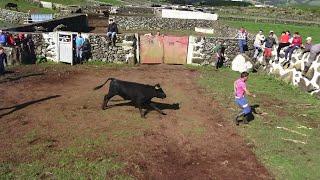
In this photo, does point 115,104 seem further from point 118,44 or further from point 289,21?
point 289,21

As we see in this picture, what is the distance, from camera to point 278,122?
55.5 feet

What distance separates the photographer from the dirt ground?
1243 cm

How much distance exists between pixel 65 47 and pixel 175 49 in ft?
20.5

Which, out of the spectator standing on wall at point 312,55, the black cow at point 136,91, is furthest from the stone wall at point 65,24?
the spectator standing on wall at point 312,55

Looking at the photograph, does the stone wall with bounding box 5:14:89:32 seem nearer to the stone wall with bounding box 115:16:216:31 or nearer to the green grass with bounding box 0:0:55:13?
the stone wall with bounding box 115:16:216:31

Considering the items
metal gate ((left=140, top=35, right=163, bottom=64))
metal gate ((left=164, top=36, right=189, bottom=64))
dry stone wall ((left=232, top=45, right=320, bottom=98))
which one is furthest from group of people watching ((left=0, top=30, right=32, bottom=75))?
dry stone wall ((left=232, top=45, right=320, bottom=98))

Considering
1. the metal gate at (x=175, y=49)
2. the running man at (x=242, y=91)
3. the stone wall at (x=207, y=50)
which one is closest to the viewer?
the running man at (x=242, y=91)

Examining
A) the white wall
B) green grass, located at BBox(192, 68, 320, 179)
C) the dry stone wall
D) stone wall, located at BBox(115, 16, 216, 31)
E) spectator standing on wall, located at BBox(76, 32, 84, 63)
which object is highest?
the white wall

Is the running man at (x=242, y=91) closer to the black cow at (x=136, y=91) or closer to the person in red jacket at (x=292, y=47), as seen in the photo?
the black cow at (x=136, y=91)

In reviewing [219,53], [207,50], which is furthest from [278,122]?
[207,50]

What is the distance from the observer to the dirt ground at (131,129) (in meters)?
12.4

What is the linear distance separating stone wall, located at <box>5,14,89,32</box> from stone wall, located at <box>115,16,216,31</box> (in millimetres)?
4420

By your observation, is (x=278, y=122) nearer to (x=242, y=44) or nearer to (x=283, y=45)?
(x=283, y=45)

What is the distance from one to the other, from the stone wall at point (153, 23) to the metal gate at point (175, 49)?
63.3 ft
